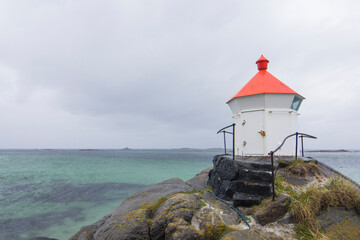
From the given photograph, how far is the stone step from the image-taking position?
544 centimetres

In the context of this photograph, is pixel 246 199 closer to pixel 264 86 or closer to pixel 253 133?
pixel 253 133

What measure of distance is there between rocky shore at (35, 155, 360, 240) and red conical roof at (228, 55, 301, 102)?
148 inches

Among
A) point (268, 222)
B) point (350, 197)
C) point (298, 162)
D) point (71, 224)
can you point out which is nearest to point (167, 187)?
point (268, 222)

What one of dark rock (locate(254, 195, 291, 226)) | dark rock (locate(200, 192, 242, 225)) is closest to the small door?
dark rock (locate(200, 192, 242, 225))

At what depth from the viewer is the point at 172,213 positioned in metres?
5.00

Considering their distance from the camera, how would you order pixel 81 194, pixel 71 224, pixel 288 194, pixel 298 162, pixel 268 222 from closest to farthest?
pixel 268 222
pixel 288 194
pixel 298 162
pixel 71 224
pixel 81 194

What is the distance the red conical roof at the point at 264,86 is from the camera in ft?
27.4

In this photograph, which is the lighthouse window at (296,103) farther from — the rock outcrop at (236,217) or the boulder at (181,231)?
the boulder at (181,231)

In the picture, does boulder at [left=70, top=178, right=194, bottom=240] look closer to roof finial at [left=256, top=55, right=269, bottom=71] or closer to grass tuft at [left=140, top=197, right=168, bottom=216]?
grass tuft at [left=140, top=197, right=168, bottom=216]

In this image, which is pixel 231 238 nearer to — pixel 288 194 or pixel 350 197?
pixel 288 194

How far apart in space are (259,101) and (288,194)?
168 inches

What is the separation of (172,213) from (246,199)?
7.42 ft

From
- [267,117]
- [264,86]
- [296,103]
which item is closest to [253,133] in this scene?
[267,117]

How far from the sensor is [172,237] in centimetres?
437
